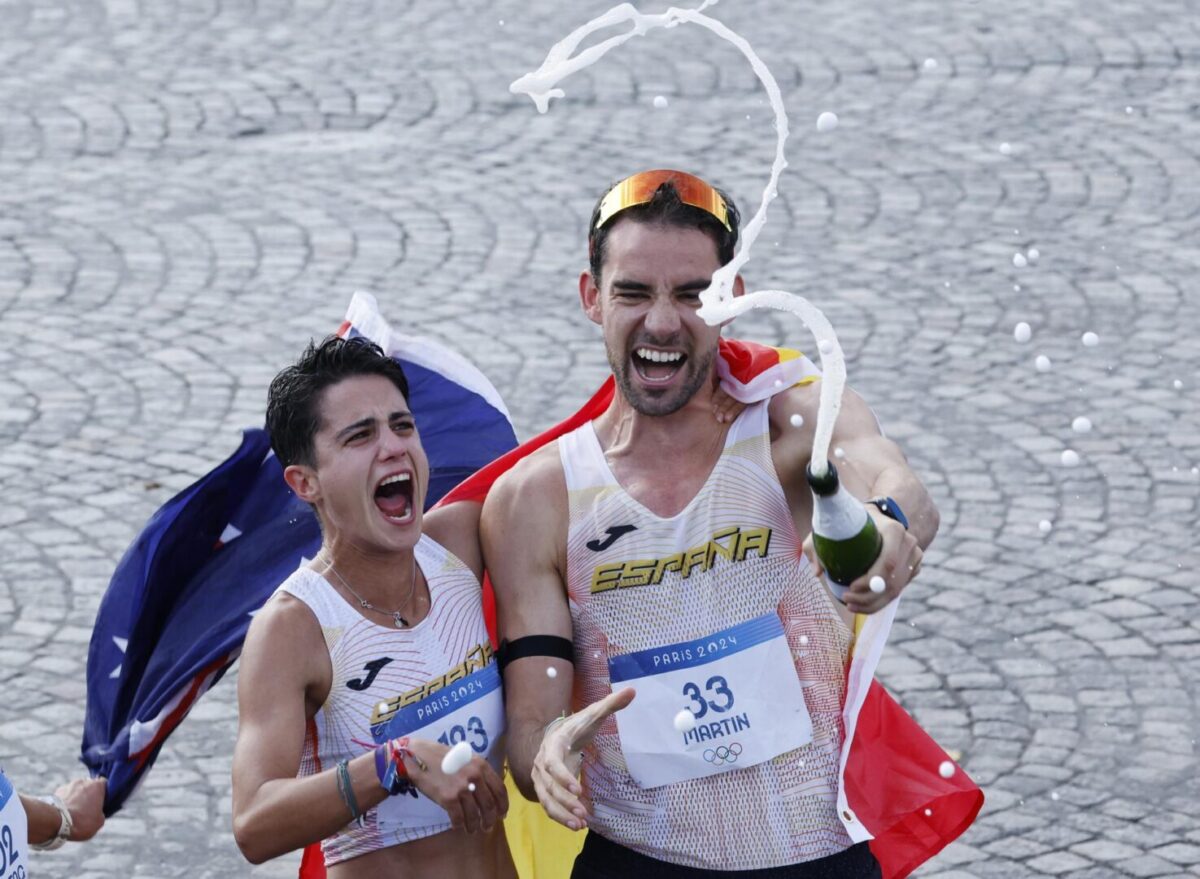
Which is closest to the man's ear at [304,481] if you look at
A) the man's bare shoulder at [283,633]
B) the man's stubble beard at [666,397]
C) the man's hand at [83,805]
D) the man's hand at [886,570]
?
the man's bare shoulder at [283,633]

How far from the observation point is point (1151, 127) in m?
11.9

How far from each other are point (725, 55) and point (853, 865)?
32.8 ft

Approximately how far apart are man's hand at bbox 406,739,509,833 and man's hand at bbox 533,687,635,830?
10 centimetres

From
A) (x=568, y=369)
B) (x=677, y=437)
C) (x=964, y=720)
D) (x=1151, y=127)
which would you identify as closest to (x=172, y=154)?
(x=568, y=369)

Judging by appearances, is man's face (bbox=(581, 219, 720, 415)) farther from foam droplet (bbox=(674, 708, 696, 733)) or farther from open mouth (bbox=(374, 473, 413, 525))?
foam droplet (bbox=(674, 708, 696, 733))

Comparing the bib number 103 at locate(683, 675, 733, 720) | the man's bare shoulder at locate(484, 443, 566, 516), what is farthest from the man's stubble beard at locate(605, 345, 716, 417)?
the bib number 103 at locate(683, 675, 733, 720)

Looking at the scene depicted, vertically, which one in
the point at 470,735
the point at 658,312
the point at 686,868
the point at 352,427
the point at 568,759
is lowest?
the point at 686,868

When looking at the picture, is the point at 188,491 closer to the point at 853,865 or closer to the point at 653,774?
the point at 653,774

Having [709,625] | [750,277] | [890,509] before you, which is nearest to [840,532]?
[890,509]

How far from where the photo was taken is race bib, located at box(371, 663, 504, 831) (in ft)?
12.8

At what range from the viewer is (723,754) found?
396 centimetres

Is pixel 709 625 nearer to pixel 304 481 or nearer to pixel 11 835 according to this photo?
pixel 304 481

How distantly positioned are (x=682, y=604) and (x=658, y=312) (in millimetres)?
617

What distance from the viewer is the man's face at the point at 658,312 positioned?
13.0 feet
